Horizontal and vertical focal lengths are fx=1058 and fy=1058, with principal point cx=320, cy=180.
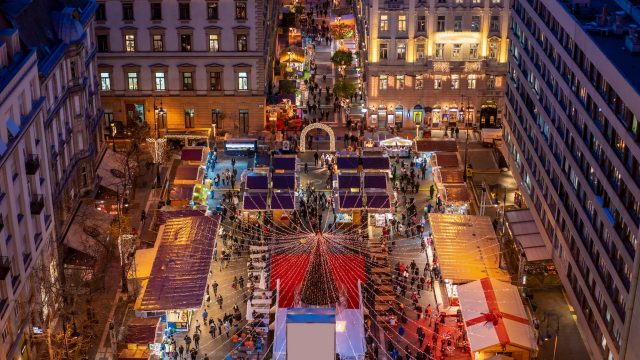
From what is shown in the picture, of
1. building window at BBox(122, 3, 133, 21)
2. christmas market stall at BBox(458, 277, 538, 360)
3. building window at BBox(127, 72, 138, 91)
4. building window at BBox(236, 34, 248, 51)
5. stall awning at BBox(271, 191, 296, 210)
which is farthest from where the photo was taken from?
building window at BBox(127, 72, 138, 91)

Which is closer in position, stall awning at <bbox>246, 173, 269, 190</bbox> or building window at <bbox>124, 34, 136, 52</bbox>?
stall awning at <bbox>246, 173, 269, 190</bbox>

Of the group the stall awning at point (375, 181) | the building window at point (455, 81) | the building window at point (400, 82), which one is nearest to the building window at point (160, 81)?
the building window at point (400, 82)

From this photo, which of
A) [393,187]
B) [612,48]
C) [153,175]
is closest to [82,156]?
[153,175]

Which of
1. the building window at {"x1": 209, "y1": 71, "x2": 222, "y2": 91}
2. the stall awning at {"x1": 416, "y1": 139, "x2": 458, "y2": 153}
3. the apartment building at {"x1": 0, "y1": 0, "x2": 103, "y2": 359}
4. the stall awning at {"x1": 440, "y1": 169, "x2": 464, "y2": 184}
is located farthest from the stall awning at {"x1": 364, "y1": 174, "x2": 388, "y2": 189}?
the apartment building at {"x1": 0, "y1": 0, "x2": 103, "y2": 359}

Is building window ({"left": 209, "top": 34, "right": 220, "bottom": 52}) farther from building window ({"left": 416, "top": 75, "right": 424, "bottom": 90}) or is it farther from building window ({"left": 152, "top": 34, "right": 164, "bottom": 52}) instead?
building window ({"left": 416, "top": 75, "right": 424, "bottom": 90})

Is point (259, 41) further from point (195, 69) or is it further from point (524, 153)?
point (524, 153)

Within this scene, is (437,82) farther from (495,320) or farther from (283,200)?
(495,320)
